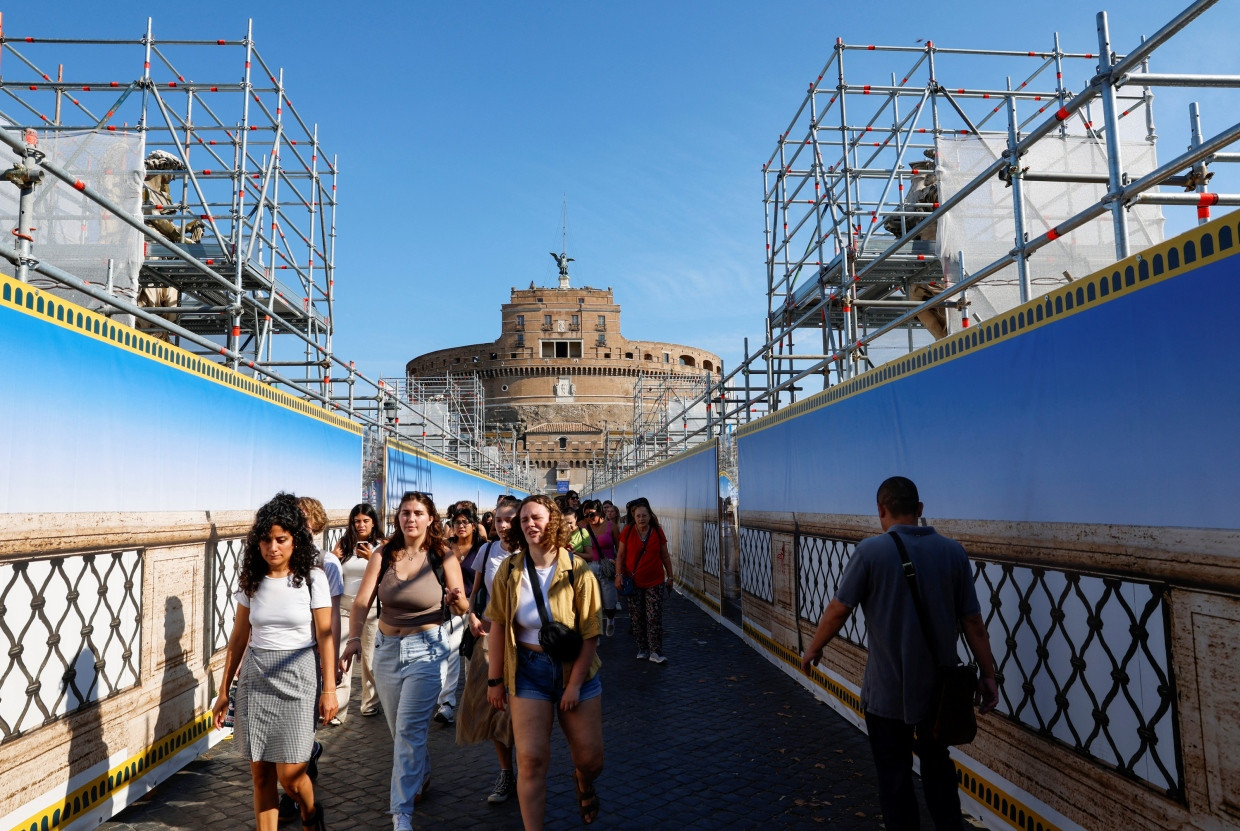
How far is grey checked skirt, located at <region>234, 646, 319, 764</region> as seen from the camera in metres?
3.88

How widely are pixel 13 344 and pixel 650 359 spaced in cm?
8265

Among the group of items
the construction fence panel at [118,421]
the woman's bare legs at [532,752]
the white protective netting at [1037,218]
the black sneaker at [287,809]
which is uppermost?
the white protective netting at [1037,218]

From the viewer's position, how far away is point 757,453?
10.5m

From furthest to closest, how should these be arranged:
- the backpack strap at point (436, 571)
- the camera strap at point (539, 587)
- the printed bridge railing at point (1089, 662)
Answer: the backpack strap at point (436, 571) → the camera strap at point (539, 587) → the printed bridge railing at point (1089, 662)

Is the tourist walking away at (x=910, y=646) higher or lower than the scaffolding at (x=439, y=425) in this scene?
lower

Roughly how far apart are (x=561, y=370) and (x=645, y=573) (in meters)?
72.8

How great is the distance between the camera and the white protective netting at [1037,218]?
6367 mm

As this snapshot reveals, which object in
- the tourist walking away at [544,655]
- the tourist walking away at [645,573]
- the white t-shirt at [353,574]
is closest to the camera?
the tourist walking away at [544,655]

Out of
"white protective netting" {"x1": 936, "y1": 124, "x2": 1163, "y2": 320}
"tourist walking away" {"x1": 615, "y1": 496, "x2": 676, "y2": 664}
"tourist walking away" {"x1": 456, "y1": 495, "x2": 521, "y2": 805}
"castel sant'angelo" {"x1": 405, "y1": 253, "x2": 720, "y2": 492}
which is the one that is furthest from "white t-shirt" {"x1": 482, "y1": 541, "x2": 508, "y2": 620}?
"castel sant'angelo" {"x1": 405, "y1": 253, "x2": 720, "y2": 492}

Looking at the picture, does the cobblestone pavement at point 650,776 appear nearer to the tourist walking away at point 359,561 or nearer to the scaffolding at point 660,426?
the tourist walking away at point 359,561

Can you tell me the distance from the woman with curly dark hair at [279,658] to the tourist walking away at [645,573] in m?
5.03

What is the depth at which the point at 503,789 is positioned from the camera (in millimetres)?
4812

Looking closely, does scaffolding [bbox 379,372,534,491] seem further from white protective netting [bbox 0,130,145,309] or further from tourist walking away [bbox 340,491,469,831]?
tourist walking away [bbox 340,491,469,831]

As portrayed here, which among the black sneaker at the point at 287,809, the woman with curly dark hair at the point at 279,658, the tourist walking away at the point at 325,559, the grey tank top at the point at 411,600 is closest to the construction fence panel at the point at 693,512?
the tourist walking away at the point at 325,559
